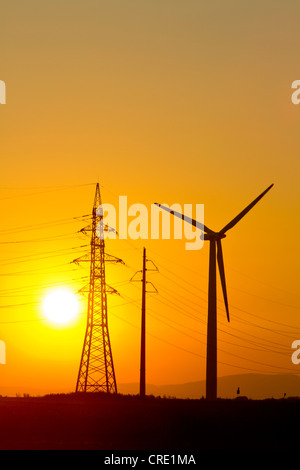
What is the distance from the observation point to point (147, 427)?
5547 centimetres

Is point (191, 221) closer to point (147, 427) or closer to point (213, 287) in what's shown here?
point (213, 287)

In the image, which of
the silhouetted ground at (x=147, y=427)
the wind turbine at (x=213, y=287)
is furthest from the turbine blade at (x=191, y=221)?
the silhouetted ground at (x=147, y=427)

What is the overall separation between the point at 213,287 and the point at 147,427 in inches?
1564

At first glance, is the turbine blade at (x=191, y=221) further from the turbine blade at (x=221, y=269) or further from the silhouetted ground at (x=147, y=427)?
the silhouetted ground at (x=147, y=427)

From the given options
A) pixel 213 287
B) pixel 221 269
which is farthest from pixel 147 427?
pixel 221 269

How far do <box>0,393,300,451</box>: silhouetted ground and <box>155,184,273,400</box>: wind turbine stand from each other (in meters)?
21.0

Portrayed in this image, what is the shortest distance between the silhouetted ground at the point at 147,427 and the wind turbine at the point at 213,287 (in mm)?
21043

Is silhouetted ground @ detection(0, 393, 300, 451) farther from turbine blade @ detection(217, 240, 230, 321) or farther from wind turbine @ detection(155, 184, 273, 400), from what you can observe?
turbine blade @ detection(217, 240, 230, 321)

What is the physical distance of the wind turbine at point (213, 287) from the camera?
88.1m

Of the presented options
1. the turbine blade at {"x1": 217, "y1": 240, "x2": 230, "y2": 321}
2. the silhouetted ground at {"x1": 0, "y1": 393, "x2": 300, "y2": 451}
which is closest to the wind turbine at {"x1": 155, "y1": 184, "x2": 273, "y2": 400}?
the turbine blade at {"x1": 217, "y1": 240, "x2": 230, "y2": 321}
